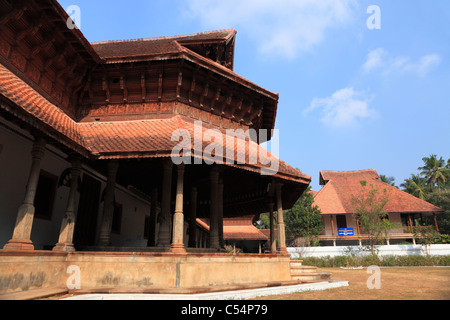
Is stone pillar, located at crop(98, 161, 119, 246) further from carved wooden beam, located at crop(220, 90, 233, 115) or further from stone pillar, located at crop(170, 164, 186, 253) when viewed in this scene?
carved wooden beam, located at crop(220, 90, 233, 115)

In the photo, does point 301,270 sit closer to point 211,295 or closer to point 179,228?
point 211,295

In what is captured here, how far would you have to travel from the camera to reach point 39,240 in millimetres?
8086

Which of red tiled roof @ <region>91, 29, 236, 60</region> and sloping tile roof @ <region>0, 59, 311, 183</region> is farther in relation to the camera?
red tiled roof @ <region>91, 29, 236, 60</region>

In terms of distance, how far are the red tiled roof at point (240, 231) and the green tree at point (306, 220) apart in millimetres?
4354

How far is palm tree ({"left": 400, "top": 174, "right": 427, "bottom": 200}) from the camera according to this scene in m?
50.8

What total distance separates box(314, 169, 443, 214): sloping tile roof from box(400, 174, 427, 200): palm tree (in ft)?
56.0

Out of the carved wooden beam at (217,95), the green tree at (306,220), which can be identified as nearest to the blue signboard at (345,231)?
the green tree at (306,220)

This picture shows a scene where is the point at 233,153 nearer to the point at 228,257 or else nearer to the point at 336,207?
the point at 228,257

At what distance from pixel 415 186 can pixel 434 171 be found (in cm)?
690

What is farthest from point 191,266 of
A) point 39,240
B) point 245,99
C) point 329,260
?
point 329,260

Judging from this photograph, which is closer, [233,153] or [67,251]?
[67,251]

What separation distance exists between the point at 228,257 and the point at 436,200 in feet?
138

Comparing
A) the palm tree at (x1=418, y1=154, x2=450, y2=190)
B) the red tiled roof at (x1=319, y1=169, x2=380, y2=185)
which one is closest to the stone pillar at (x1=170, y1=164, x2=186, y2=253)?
the red tiled roof at (x1=319, y1=169, x2=380, y2=185)
